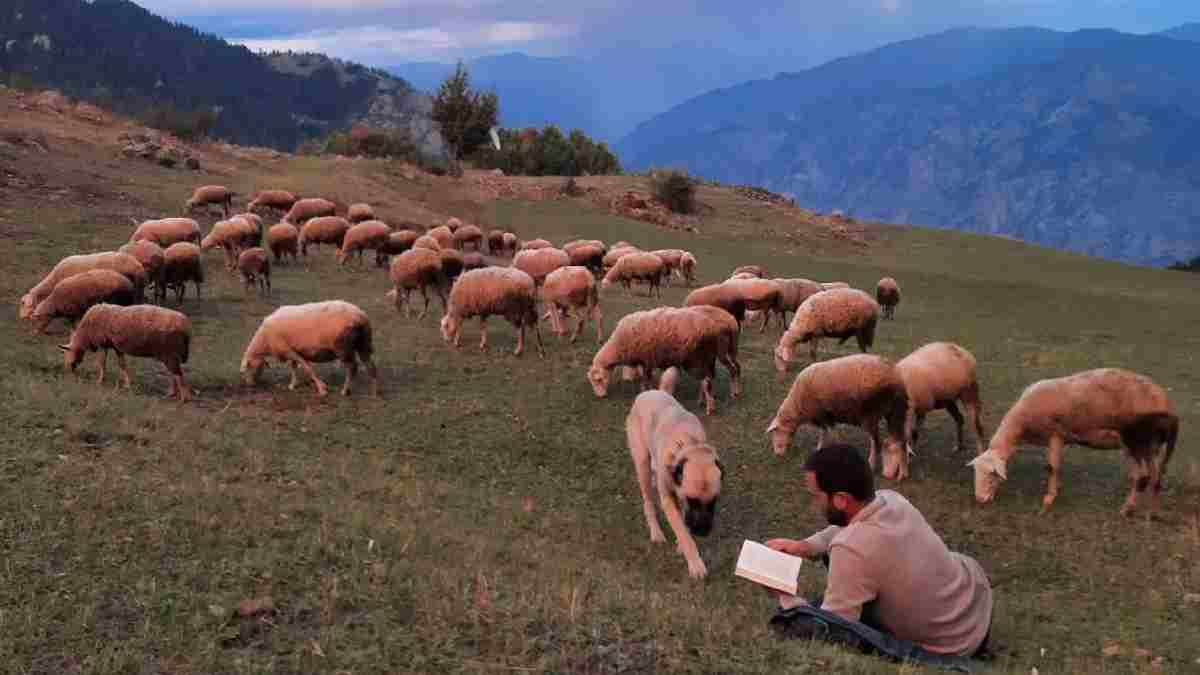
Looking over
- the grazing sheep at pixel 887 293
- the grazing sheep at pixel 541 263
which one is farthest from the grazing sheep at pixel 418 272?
the grazing sheep at pixel 887 293

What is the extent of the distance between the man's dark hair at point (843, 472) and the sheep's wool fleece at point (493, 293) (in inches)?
382

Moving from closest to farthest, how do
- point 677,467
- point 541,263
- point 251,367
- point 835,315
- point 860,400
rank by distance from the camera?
1. point 677,467
2. point 860,400
3. point 251,367
4. point 835,315
5. point 541,263

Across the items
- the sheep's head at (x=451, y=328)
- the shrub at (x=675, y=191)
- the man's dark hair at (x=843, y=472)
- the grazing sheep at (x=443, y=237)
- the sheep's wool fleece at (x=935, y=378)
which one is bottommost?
the sheep's head at (x=451, y=328)

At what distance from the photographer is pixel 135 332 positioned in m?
11.0

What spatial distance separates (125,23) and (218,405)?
136 metres

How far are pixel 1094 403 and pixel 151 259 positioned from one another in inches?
605

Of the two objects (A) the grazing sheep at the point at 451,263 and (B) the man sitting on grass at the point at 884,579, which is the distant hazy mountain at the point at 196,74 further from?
(B) the man sitting on grass at the point at 884,579

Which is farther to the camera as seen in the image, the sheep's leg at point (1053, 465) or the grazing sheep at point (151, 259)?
the grazing sheep at point (151, 259)

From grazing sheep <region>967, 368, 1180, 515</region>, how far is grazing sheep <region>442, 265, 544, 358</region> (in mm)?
7364

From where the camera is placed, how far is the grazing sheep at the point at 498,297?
14.4 meters

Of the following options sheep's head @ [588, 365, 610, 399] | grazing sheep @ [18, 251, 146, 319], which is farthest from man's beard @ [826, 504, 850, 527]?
grazing sheep @ [18, 251, 146, 319]

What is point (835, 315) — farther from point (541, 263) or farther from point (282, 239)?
point (282, 239)

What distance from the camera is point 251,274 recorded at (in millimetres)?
19094

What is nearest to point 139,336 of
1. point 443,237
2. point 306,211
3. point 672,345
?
point 672,345
